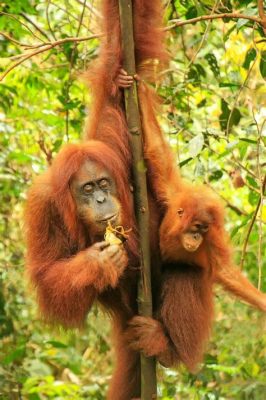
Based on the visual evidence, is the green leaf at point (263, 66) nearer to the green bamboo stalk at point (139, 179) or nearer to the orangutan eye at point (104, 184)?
the green bamboo stalk at point (139, 179)

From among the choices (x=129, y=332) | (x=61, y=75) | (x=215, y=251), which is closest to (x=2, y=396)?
(x=129, y=332)

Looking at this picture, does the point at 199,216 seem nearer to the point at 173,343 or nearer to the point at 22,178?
the point at 173,343

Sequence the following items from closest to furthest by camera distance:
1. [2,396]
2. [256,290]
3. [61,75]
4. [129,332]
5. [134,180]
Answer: [134,180] → [129,332] → [256,290] → [2,396] → [61,75]

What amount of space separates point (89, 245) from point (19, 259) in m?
2.36

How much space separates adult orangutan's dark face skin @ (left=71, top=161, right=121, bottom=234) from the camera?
3.39m

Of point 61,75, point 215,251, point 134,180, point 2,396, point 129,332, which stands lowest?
point 2,396

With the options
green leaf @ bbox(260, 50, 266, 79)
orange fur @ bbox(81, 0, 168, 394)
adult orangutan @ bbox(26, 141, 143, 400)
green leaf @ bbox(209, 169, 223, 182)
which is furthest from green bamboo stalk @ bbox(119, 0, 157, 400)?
green leaf @ bbox(209, 169, 223, 182)

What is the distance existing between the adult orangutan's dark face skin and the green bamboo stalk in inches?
5.2

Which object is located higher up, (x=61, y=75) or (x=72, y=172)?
(x=61, y=75)

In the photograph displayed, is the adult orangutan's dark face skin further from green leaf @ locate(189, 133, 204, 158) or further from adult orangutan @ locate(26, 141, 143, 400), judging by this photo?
green leaf @ locate(189, 133, 204, 158)

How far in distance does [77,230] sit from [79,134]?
242 cm

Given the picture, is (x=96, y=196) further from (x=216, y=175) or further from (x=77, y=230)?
(x=216, y=175)

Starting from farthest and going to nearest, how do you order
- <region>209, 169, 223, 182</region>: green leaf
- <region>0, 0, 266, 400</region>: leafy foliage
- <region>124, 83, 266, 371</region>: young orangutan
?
<region>209, 169, 223, 182</region>: green leaf → <region>0, 0, 266, 400</region>: leafy foliage → <region>124, 83, 266, 371</region>: young orangutan

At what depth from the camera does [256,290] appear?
3.91m
